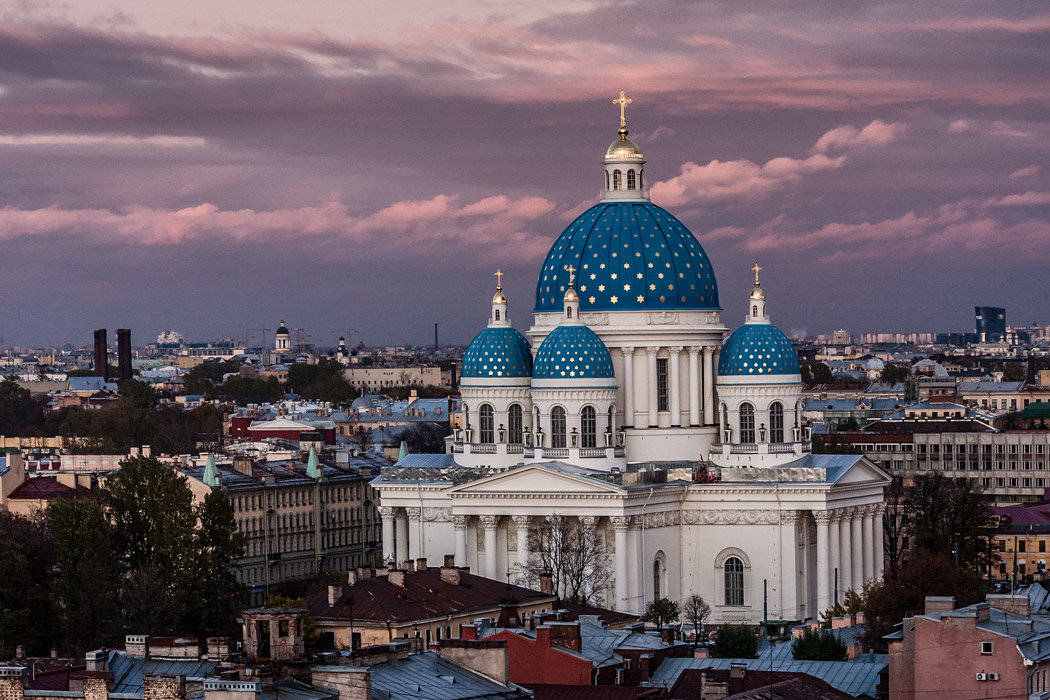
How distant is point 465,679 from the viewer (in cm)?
6088

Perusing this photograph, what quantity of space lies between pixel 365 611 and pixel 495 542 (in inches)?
922

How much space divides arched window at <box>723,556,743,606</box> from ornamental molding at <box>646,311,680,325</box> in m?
9.56

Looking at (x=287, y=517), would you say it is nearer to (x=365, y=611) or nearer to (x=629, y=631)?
(x=365, y=611)

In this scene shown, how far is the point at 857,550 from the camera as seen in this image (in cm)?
11600

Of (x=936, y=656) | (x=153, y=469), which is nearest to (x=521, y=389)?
(x=153, y=469)

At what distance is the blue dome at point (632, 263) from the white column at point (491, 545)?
9584mm

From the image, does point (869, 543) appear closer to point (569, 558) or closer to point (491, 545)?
point (569, 558)

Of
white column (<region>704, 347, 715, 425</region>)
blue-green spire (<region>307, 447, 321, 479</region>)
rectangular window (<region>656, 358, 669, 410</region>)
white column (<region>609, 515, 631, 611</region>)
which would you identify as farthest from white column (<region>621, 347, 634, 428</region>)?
A: blue-green spire (<region>307, 447, 321, 479</region>)

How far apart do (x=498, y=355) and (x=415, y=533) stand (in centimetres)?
808

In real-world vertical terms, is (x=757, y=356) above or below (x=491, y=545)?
above

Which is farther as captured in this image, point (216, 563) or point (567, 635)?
point (216, 563)

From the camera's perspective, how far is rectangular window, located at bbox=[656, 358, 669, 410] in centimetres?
11719

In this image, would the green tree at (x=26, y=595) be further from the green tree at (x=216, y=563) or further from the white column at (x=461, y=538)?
the white column at (x=461, y=538)


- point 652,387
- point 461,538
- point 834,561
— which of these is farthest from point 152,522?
point 834,561
